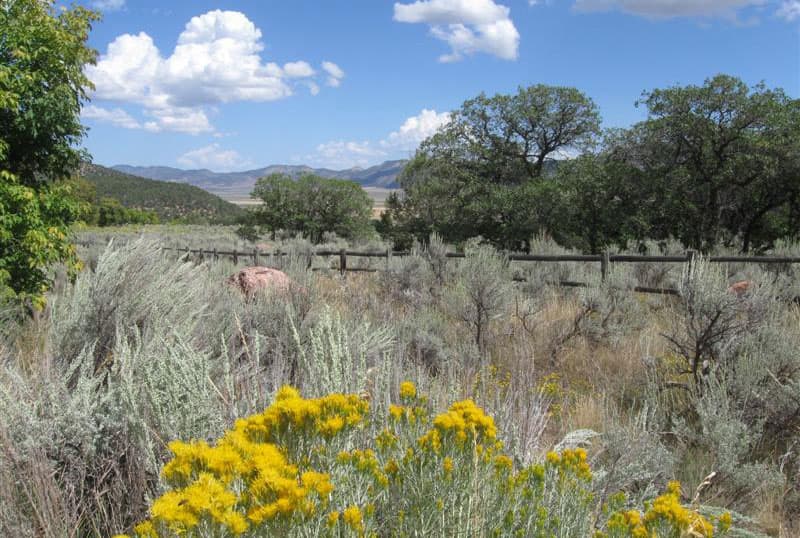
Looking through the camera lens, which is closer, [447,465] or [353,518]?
[353,518]

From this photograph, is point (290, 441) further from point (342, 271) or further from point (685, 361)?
point (342, 271)

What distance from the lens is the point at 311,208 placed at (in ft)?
115

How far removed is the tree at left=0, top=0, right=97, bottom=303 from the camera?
696cm

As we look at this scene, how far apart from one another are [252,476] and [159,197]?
11991cm

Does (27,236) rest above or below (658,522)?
above

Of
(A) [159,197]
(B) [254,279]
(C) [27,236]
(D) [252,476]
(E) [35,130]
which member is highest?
(A) [159,197]

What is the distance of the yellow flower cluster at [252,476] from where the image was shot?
127cm

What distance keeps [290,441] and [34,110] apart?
7.48m

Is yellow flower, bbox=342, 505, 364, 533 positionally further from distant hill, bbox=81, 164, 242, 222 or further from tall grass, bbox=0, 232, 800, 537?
distant hill, bbox=81, 164, 242, 222

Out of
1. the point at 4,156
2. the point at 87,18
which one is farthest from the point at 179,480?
the point at 87,18

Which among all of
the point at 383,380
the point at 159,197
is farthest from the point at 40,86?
the point at 159,197

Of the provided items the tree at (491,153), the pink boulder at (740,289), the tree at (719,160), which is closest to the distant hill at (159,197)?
the tree at (491,153)

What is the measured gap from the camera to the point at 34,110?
284 inches

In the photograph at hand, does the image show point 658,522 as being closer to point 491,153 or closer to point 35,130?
point 35,130
